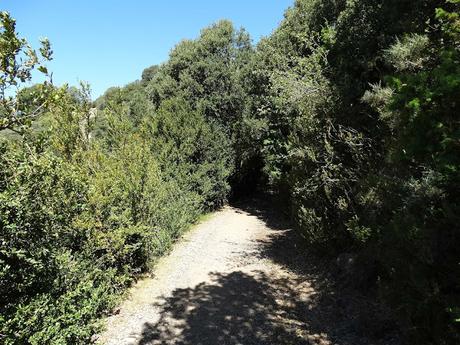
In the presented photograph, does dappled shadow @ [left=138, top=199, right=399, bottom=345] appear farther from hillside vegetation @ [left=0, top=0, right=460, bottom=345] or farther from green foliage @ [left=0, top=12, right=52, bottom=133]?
green foliage @ [left=0, top=12, right=52, bottom=133]

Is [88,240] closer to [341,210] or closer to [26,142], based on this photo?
[26,142]

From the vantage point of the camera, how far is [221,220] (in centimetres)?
1748

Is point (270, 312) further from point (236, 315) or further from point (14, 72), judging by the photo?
point (14, 72)

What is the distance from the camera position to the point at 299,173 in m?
11.0

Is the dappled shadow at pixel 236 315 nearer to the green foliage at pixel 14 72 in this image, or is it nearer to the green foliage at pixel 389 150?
the green foliage at pixel 389 150

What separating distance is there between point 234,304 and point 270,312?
0.87 meters

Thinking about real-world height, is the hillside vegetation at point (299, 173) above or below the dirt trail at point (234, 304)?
above

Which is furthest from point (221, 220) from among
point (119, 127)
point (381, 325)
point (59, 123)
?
point (381, 325)

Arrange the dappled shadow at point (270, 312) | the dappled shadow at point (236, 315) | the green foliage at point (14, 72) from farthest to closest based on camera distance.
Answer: the dappled shadow at point (236, 315)
the dappled shadow at point (270, 312)
the green foliage at point (14, 72)

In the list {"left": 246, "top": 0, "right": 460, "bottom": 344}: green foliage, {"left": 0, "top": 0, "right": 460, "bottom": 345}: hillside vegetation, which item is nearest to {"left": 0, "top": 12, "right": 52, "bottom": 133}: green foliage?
{"left": 0, "top": 0, "right": 460, "bottom": 345}: hillside vegetation

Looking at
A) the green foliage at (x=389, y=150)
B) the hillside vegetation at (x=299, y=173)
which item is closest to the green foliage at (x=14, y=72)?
the hillside vegetation at (x=299, y=173)

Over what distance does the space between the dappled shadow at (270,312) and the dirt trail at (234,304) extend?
0.06 feet

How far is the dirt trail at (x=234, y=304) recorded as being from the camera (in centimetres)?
664

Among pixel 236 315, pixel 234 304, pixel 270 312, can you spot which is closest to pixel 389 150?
pixel 270 312
